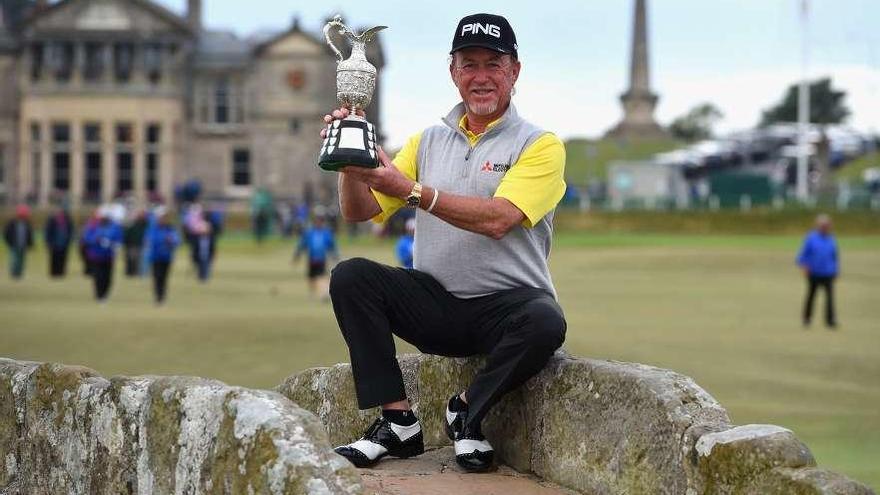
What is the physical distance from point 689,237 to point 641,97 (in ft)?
Result: 159

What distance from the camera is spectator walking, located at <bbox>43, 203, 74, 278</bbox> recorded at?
3878 cm

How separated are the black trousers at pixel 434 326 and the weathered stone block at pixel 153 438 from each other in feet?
3.58

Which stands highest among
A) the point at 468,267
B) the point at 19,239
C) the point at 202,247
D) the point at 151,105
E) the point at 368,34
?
the point at 151,105

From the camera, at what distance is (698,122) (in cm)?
16562

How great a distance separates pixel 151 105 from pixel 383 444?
82.7 metres

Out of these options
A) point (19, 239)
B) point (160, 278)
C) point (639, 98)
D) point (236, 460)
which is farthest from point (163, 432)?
point (639, 98)

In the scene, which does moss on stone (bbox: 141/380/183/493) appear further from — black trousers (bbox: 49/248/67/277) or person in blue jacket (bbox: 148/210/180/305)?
black trousers (bbox: 49/248/67/277)

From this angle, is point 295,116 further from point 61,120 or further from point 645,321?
point 645,321

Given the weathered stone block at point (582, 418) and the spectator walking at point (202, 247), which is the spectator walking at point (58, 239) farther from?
the weathered stone block at point (582, 418)

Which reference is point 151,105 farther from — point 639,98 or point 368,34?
point 368,34

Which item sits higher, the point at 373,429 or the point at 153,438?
the point at 153,438

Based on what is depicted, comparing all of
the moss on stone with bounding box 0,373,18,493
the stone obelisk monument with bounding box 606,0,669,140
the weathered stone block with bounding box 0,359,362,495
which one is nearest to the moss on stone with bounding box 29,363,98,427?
the weathered stone block with bounding box 0,359,362,495

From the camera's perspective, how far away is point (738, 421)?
15008 mm

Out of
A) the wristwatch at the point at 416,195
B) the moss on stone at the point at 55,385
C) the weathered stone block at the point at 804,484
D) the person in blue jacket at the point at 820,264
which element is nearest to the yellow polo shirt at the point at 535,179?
the wristwatch at the point at 416,195
